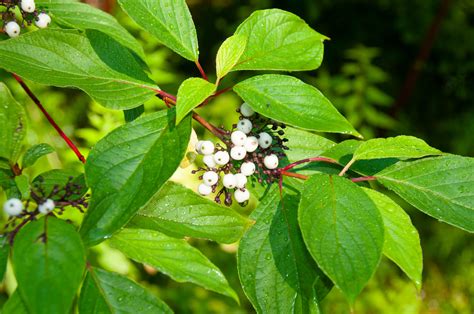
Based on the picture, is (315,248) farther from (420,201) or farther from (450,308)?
(450,308)

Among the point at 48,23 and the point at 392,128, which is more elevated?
the point at 48,23

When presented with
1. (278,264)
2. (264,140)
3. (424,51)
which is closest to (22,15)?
(264,140)

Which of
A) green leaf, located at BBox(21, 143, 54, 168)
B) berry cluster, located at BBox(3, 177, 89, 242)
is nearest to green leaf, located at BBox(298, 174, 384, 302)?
berry cluster, located at BBox(3, 177, 89, 242)

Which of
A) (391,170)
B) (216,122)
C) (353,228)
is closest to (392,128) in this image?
(216,122)

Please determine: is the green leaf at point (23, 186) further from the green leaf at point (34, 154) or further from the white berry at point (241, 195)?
the white berry at point (241, 195)

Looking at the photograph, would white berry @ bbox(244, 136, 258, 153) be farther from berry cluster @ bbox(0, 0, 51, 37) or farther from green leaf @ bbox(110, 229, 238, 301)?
berry cluster @ bbox(0, 0, 51, 37)

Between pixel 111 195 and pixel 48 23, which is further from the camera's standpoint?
pixel 48 23

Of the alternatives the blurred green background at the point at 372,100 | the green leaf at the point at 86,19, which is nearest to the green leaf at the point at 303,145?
the green leaf at the point at 86,19
